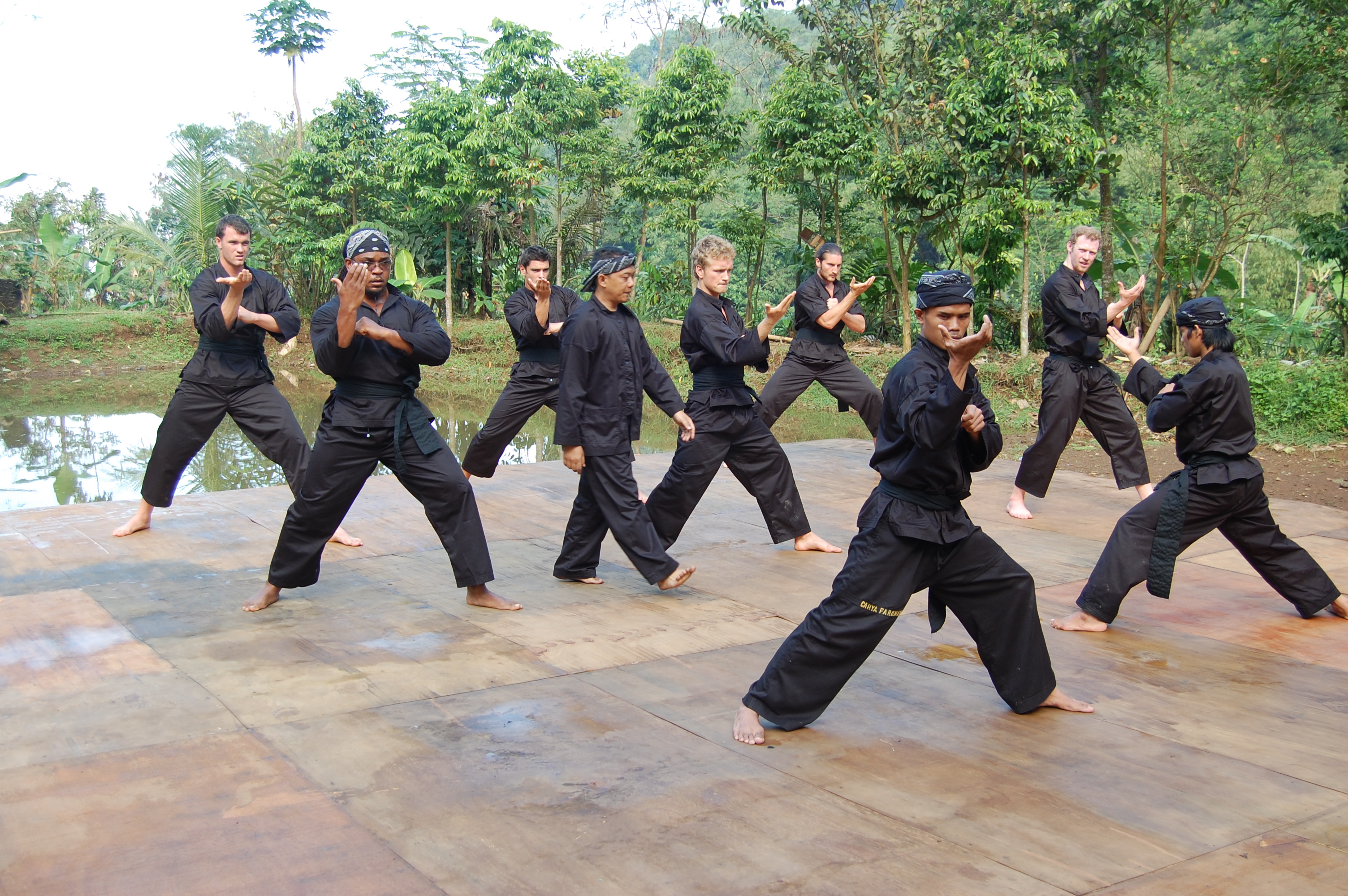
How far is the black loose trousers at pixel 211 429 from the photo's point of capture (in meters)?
6.40

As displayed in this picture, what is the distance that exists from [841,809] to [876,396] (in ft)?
15.6

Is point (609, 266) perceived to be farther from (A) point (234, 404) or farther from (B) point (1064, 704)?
(B) point (1064, 704)

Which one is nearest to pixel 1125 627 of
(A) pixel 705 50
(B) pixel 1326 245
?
(B) pixel 1326 245

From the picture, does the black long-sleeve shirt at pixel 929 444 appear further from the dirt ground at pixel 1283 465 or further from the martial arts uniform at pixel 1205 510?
the dirt ground at pixel 1283 465

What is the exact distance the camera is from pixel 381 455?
5078 millimetres

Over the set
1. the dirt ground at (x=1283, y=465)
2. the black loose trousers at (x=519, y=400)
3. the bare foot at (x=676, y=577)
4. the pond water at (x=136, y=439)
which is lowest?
the pond water at (x=136, y=439)

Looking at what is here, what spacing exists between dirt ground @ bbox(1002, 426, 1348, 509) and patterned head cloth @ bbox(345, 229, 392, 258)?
6596 millimetres

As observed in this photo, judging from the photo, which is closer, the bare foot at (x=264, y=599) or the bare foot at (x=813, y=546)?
the bare foot at (x=264, y=599)

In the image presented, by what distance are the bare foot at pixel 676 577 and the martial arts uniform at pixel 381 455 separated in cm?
89

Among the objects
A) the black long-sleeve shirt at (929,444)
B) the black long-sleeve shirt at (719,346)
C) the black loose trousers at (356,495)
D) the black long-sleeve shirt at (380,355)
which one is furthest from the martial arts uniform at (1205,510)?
the black long-sleeve shirt at (380,355)

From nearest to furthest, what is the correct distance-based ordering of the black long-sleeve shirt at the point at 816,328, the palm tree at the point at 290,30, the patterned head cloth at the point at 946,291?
the patterned head cloth at the point at 946,291 → the black long-sleeve shirt at the point at 816,328 → the palm tree at the point at 290,30

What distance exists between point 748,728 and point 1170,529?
7.89 feet

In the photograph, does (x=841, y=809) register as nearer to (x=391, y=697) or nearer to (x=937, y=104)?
(x=391, y=697)

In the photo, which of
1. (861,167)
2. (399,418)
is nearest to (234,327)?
(399,418)
